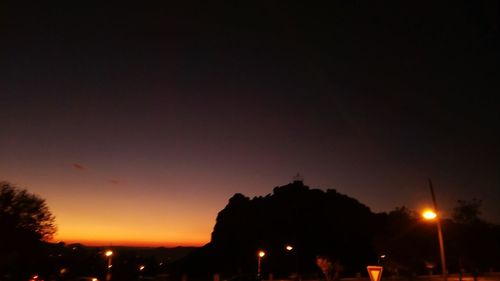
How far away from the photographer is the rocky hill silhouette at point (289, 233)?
108 metres

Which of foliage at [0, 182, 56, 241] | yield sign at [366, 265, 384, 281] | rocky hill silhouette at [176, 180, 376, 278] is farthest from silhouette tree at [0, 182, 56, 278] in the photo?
rocky hill silhouette at [176, 180, 376, 278]

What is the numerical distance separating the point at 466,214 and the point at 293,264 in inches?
2643

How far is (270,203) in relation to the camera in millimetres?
130250

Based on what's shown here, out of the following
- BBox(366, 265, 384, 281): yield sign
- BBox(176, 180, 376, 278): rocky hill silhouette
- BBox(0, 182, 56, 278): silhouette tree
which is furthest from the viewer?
BBox(176, 180, 376, 278): rocky hill silhouette

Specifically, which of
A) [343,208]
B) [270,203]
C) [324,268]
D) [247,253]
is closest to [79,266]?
[247,253]

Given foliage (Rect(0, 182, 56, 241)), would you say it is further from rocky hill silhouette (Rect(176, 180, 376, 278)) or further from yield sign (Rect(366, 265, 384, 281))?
rocky hill silhouette (Rect(176, 180, 376, 278))

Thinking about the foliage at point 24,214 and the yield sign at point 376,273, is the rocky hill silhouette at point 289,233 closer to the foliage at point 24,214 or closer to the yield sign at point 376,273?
the foliage at point 24,214

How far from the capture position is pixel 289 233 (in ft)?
380

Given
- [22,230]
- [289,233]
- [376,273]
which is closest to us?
[376,273]

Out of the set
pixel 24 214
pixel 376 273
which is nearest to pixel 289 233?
pixel 24 214

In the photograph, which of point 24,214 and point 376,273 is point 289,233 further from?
point 376,273

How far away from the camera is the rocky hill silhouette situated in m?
108

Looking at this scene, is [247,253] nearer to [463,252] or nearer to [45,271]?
[45,271]

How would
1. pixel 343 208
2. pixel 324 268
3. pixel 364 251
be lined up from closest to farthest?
pixel 324 268 < pixel 364 251 < pixel 343 208
